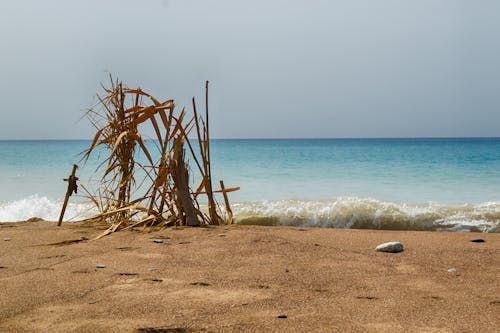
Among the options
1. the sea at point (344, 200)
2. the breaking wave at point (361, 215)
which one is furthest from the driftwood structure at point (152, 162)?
the breaking wave at point (361, 215)

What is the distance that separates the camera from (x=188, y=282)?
2.31 meters

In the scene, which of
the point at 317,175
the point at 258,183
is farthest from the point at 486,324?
the point at 317,175

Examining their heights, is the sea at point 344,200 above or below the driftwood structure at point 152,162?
below

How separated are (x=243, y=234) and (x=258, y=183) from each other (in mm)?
8470

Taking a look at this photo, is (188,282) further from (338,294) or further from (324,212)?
(324,212)

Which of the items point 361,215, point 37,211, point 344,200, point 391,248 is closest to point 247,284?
point 391,248

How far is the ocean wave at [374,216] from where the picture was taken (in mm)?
6312

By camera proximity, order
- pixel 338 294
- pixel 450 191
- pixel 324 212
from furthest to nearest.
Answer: pixel 450 191 < pixel 324 212 < pixel 338 294

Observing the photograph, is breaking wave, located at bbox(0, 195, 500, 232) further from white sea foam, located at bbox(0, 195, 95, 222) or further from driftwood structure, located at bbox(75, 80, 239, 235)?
driftwood structure, located at bbox(75, 80, 239, 235)

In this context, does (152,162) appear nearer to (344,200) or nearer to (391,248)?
(391,248)

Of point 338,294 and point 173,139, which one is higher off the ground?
point 173,139

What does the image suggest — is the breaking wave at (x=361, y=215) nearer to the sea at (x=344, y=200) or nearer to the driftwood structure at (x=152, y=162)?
the sea at (x=344, y=200)

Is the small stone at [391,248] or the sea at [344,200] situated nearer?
the small stone at [391,248]

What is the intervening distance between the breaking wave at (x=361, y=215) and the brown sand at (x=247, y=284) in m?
2.82
